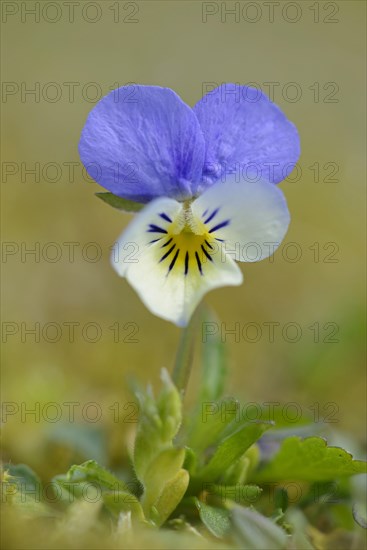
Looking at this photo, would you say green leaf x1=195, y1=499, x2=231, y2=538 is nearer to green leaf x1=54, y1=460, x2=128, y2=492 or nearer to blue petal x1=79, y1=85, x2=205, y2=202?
green leaf x1=54, y1=460, x2=128, y2=492

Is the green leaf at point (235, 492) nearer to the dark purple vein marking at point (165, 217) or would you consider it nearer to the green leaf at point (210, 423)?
the green leaf at point (210, 423)

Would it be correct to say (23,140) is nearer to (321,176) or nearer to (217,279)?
(321,176)

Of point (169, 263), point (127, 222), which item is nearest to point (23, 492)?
point (169, 263)

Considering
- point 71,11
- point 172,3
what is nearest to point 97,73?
point 71,11

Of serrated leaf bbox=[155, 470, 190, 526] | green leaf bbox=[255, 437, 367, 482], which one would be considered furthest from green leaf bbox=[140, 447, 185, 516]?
green leaf bbox=[255, 437, 367, 482]

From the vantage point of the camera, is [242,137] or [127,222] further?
[127,222]

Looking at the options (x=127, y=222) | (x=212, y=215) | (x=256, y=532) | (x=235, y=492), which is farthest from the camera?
(x=127, y=222)

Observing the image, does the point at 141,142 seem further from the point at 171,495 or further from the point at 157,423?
the point at 171,495
